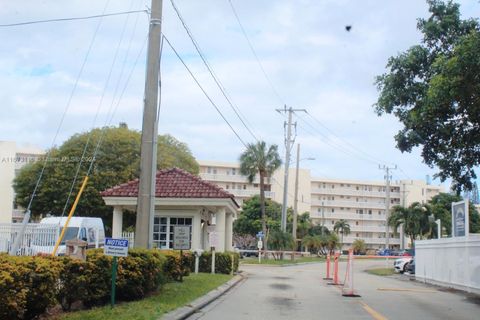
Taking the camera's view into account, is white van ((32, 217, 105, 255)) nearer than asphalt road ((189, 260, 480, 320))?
No

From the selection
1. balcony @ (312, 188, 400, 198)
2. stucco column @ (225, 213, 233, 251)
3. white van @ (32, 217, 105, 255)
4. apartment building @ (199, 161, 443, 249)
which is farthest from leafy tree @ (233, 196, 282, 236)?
white van @ (32, 217, 105, 255)

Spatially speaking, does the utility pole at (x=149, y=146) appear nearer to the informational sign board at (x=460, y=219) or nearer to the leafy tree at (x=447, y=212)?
the informational sign board at (x=460, y=219)

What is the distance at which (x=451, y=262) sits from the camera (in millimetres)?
22859

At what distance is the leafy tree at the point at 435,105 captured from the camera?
14234mm

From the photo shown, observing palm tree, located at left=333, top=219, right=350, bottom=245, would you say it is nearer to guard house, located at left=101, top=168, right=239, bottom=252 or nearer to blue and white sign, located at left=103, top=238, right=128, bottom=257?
guard house, located at left=101, top=168, right=239, bottom=252

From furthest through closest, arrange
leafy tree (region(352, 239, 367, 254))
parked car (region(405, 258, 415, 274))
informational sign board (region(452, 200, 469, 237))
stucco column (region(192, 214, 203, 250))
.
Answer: leafy tree (region(352, 239, 367, 254)), parked car (region(405, 258, 415, 274)), stucco column (region(192, 214, 203, 250)), informational sign board (region(452, 200, 469, 237))

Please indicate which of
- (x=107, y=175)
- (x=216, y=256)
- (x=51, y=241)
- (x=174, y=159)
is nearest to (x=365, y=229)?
(x=174, y=159)

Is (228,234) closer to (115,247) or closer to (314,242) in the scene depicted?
(115,247)

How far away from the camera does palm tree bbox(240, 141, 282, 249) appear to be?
51.5 m

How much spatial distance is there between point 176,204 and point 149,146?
10997 millimetres

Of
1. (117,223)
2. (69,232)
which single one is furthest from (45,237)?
(69,232)

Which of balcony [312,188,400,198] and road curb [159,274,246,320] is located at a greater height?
balcony [312,188,400,198]

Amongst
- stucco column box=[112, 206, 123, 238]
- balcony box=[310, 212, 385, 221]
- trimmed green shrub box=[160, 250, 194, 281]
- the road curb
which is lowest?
the road curb

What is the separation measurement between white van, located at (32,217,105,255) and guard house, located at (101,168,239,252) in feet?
6.15
